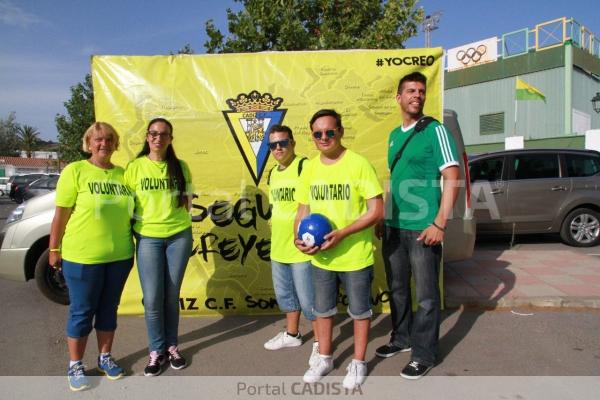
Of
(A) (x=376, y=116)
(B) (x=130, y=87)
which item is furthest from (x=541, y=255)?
(B) (x=130, y=87)

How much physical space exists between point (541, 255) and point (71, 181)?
6.91 m

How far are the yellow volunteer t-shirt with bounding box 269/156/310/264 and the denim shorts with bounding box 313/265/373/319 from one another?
0.37m

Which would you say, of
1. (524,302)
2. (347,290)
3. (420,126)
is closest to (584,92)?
(524,302)

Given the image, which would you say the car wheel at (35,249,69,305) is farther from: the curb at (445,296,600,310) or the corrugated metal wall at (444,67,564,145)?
the corrugated metal wall at (444,67,564,145)

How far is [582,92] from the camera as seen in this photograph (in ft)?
65.0

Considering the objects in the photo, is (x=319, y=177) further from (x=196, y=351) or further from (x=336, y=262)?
(x=196, y=351)

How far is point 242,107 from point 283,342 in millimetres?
2238

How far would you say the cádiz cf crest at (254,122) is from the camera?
4242mm

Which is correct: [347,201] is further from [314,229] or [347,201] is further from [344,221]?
[314,229]

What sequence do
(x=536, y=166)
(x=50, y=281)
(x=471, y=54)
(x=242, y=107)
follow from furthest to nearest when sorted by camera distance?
(x=471, y=54) → (x=536, y=166) → (x=50, y=281) → (x=242, y=107)

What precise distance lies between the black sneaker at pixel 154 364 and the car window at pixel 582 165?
7.85m

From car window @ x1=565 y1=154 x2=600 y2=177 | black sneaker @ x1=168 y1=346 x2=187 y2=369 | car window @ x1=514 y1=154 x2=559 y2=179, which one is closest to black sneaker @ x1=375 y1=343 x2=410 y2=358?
black sneaker @ x1=168 y1=346 x2=187 y2=369

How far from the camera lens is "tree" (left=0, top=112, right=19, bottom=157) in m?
61.6

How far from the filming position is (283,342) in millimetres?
3674
